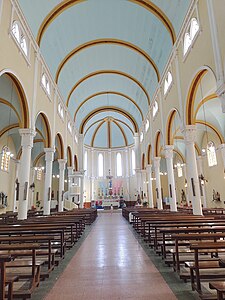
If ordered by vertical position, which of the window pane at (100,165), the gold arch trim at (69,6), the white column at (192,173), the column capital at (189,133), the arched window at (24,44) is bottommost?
the white column at (192,173)

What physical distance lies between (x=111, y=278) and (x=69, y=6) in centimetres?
1288

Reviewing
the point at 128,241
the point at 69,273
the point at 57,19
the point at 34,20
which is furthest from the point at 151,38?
the point at 69,273

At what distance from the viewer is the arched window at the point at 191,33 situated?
9878 mm

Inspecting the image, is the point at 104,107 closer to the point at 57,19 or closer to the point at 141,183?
the point at 141,183

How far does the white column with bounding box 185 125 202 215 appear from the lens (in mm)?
10656

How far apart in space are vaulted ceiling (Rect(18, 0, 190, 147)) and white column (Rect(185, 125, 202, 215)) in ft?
18.1

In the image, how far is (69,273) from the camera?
4.99m

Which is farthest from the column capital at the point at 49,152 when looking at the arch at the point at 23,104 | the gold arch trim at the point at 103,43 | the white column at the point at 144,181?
the white column at the point at 144,181

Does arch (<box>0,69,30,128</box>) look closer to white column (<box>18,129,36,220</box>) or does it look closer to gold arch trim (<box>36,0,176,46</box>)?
white column (<box>18,129,36,220</box>)

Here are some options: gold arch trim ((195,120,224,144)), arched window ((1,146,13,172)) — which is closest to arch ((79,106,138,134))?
arched window ((1,146,13,172))

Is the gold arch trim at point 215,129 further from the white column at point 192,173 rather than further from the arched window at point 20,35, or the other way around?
the arched window at point 20,35

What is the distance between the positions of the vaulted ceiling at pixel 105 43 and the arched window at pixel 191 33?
0.81 meters

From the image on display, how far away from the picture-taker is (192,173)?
1102 centimetres

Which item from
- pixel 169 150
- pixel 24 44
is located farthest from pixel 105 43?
pixel 169 150
